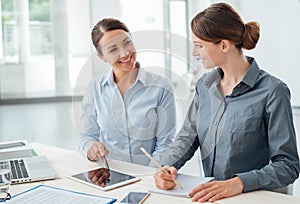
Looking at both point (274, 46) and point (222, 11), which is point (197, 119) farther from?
point (274, 46)

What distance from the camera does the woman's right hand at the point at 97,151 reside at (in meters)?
1.75

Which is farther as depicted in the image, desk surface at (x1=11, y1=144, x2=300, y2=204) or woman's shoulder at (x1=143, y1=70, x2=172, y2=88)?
woman's shoulder at (x1=143, y1=70, x2=172, y2=88)

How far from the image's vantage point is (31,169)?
170cm

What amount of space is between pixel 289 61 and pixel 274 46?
39cm

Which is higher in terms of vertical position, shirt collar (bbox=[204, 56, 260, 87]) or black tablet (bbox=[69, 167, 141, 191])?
shirt collar (bbox=[204, 56, 260, 87])

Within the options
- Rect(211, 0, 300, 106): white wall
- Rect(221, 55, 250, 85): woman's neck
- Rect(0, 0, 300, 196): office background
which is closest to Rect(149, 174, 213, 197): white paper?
Rect(221, 55, 250, 85): woman's neck

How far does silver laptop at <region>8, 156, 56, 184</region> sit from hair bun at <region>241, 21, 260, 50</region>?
37.8 inches

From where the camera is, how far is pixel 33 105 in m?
5.87

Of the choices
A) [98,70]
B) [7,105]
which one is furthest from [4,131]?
[98,70]

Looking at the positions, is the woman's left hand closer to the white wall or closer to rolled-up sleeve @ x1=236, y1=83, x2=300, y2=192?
rolled-up sleeve @ x1=236, y1=83, x2=300, y2=192

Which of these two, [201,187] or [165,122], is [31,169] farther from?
[201,187]

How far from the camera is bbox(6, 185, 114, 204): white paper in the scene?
1.33 metres

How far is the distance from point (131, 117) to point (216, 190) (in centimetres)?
70

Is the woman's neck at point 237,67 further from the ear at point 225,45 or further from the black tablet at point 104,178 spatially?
the black tablet at point 104,178
